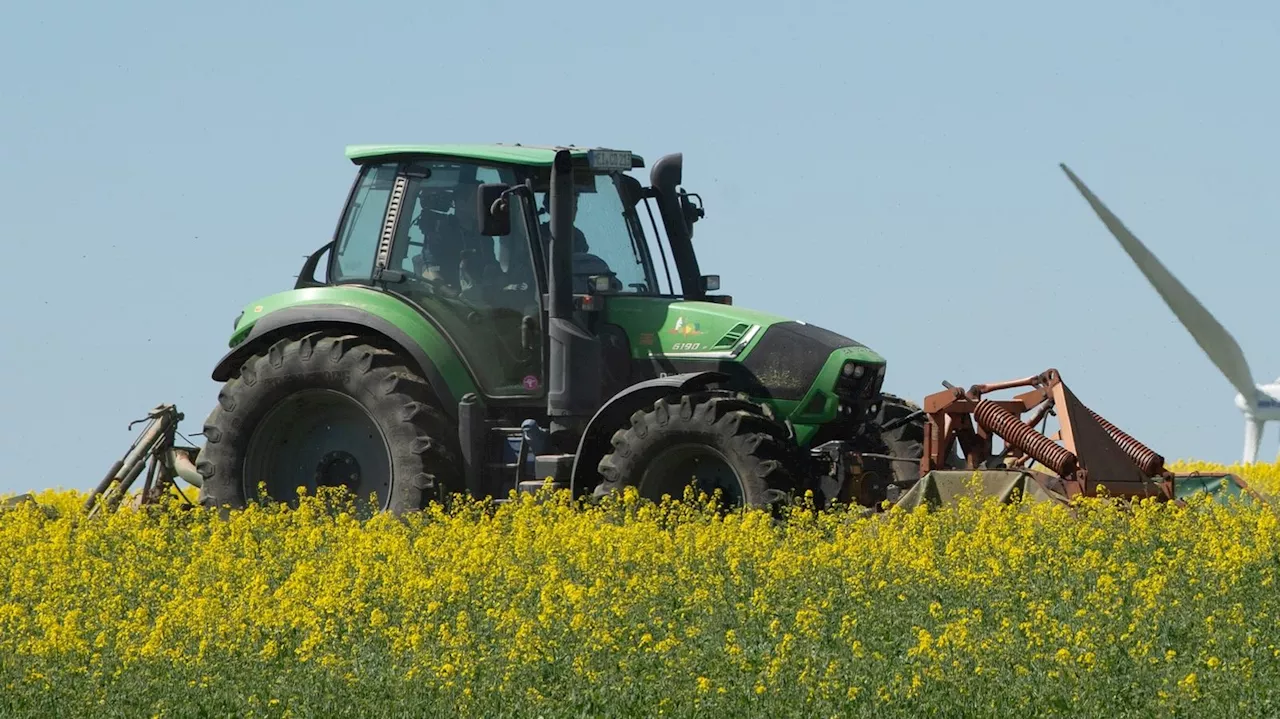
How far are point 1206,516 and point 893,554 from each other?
7.98ft

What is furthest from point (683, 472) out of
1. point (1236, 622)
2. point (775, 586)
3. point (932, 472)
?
point (1236, 622)

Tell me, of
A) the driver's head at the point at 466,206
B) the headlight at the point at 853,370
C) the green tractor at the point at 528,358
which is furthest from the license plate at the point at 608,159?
the headlight at the point at 853,370

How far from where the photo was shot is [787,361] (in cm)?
1384

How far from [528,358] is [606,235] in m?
1.04

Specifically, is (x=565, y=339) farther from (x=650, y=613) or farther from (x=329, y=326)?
(x=650, y=613)

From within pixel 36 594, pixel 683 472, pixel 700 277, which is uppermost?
pixel 700 277

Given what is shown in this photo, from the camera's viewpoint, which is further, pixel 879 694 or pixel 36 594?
pixel 36 594

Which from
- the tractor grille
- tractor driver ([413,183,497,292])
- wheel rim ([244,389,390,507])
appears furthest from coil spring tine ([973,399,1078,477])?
wheel rim ([244,389,390,507])

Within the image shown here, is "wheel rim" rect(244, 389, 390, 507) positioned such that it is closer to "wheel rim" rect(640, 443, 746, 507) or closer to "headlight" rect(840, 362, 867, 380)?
"wheel rim" rect(640, 443, 746, 507)

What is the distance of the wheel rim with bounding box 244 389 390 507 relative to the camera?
1444cm

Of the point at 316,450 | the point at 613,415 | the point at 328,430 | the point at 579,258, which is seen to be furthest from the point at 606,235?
the point at 316,450

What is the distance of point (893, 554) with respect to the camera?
11.8m

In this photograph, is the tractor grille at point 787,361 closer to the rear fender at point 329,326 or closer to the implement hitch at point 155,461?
the rear fender at point 329,326

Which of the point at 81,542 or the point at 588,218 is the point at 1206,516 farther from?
the point at 81,542
